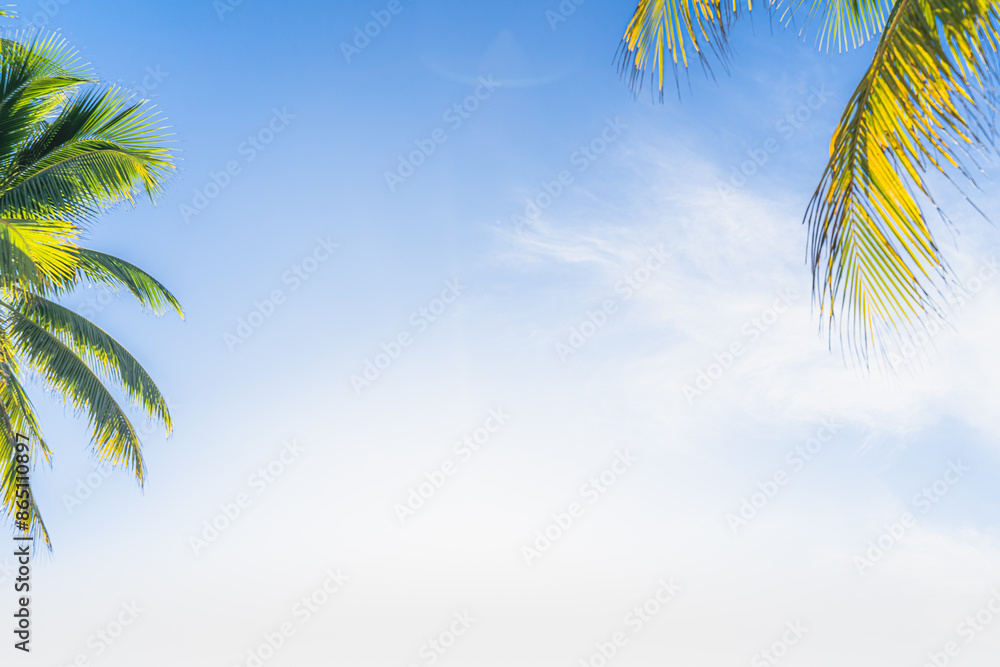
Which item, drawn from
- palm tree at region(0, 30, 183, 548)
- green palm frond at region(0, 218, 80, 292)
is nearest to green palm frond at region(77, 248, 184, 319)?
palm tree at region(0, 30, 183, 548)

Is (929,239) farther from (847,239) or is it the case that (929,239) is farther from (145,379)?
(145,379)

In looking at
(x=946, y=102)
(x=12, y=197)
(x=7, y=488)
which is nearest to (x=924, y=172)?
(x=946, y=102)

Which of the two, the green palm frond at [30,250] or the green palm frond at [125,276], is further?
the green palm frond at [125,276]

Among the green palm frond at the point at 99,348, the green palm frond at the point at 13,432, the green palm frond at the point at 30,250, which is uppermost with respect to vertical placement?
the green palm frond at the point at 30,250

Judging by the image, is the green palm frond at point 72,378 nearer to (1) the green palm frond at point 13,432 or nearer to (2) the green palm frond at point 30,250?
(1) the green palm frond at point 13,432

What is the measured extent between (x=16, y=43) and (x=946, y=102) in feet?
35.7

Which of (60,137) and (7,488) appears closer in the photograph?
(60,137)

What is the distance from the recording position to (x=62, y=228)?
297 inches

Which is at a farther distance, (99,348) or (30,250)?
(99,348)

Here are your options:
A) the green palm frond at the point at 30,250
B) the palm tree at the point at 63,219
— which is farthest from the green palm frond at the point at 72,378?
the green palm frond at the point at 30,250

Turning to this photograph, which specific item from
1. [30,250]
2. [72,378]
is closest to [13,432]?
[72,378]

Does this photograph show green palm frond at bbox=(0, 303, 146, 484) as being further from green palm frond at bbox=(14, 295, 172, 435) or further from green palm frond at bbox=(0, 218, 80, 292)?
green palm frond at bbox=(0, 218, 80, 292)

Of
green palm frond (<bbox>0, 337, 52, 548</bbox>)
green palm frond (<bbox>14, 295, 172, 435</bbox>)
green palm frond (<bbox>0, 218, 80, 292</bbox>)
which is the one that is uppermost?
green palm frond (<bbox>0, 218, 80, 292</bbox>)

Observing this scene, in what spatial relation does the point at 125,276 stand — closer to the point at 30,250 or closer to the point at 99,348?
the point at 99,348
